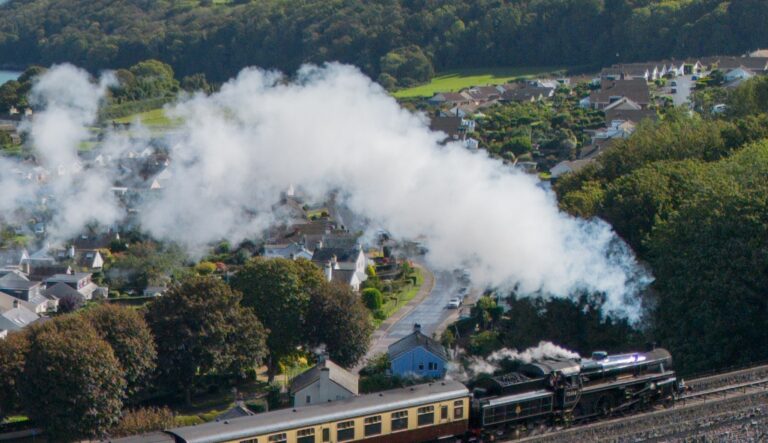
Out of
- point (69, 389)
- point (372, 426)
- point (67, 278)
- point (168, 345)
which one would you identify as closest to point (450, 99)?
point (67, 278)

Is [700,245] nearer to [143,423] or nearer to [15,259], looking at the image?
[143,423]

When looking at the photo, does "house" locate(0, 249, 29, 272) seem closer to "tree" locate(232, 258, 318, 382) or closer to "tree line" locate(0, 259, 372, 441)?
"tree line" locate(0, 259, 372, 441)

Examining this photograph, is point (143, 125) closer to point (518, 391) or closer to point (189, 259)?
point (189, 259)

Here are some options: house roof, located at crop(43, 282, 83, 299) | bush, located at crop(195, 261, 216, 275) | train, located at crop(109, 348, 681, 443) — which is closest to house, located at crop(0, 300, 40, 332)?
house roof, located at crop(43, 282, 83, 299)

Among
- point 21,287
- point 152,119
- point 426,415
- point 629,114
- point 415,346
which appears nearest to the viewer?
point 426,415

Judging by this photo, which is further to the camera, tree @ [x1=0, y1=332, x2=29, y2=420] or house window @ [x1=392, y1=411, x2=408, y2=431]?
tree @ [x1=0, y1=332, x2=29, y2=420]

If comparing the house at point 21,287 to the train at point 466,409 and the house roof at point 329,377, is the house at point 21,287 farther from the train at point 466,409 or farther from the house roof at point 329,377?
the train at point 466,409

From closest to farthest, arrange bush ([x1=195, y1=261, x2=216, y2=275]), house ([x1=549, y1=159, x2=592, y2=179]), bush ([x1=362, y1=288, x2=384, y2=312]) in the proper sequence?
bush ([x1=362, y1=288, x2=384, y2=312])
bush ([x1=195, y1=261, x2=216, y2=275])
house ([x1=549, y1=159, x2=592, y2=179])
